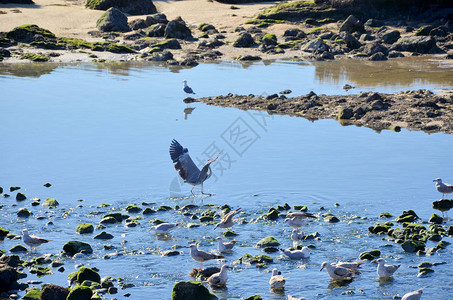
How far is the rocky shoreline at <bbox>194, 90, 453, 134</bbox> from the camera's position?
19.9 meters

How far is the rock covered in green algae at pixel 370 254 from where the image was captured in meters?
10.7

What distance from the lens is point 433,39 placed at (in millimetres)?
34938

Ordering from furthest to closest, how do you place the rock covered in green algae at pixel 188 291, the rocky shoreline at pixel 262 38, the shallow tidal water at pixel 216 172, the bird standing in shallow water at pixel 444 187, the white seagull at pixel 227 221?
the rocky shoreline at pixel 262 38
the bird standing in shallow water at pixel 444 187
the white seagull at pixel 227 221
the shallow tidal water at pixel 216 172
the rock covered in green algae at pixel 188 291

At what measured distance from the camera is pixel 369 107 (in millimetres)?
21109

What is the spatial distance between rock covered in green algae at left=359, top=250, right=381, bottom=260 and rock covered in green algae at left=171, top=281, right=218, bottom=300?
297 cm

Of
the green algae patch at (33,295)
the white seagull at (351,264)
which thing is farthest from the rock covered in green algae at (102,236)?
the white seagull at (351,264)

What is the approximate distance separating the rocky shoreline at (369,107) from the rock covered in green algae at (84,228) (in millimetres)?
10851

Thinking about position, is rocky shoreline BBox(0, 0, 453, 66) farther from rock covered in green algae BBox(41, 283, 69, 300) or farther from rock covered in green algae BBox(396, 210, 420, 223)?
rock covered in green algae BBox(41, 283, 69, 300)

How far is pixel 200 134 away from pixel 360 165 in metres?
A: 5.19

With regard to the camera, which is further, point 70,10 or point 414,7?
point 70,10

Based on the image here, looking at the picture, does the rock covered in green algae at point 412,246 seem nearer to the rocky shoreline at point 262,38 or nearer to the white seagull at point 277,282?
the white seagull at point 277,282

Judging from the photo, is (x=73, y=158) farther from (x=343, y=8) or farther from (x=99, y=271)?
(x=343, y=8)

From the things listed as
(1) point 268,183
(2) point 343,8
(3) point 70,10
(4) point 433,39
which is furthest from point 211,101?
(3) point 70,10

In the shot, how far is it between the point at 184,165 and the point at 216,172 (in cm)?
181
